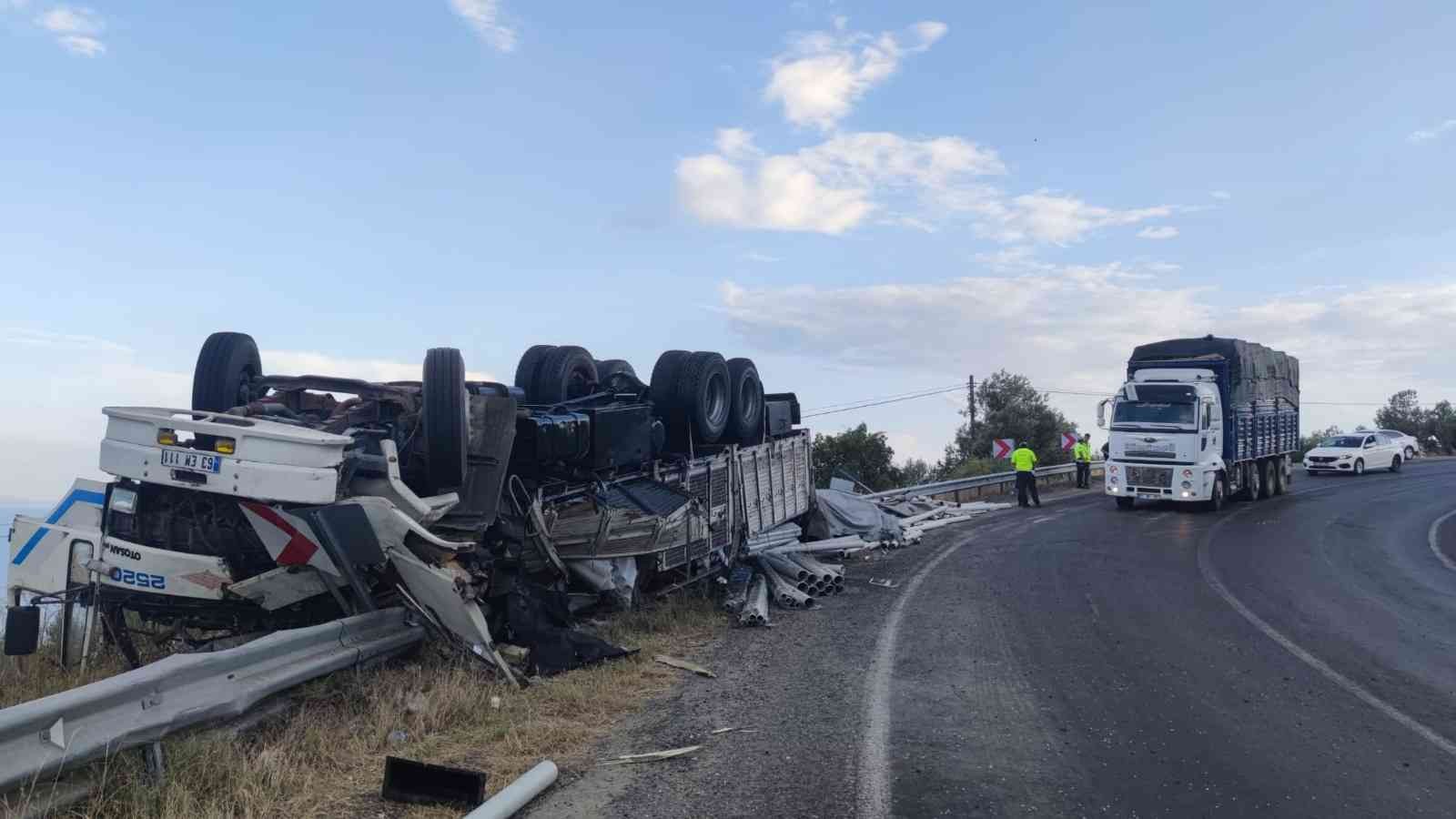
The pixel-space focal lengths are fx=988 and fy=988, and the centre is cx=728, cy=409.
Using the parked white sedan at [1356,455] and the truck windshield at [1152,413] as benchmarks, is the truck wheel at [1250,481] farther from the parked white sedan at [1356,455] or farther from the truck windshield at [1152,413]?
the parked white sedan at [1356,455]

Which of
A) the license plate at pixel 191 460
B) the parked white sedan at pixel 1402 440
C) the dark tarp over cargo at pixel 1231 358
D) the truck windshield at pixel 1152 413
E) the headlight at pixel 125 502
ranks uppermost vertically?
the dark tarp over cargo at pixel 1231 358

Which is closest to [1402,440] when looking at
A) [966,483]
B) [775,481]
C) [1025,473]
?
[966,483]

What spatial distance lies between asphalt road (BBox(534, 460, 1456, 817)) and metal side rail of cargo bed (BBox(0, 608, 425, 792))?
5.56 feet

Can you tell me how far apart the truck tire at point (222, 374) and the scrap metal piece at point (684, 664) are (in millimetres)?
3735

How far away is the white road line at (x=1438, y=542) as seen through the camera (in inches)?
526

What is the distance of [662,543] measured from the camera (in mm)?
8945

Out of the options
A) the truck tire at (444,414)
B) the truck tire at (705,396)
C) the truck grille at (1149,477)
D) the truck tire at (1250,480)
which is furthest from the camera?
the truck tire at (1250,480)

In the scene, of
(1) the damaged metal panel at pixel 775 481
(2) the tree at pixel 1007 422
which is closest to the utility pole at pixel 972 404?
(2) the tree at pixel 1007 422

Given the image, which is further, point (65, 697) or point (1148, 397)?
point (1148, 397)

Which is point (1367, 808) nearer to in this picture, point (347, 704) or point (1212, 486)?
point (347, 704)

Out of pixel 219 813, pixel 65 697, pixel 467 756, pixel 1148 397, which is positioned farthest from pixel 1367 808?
pixel 1148 397

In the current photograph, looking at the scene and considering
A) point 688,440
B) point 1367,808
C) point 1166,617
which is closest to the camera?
point 1367,808

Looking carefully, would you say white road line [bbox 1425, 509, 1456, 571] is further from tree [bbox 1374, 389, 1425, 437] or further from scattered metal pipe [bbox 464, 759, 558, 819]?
tree [bbox 1374, 389, 1425, 437]

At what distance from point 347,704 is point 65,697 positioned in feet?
6.71
